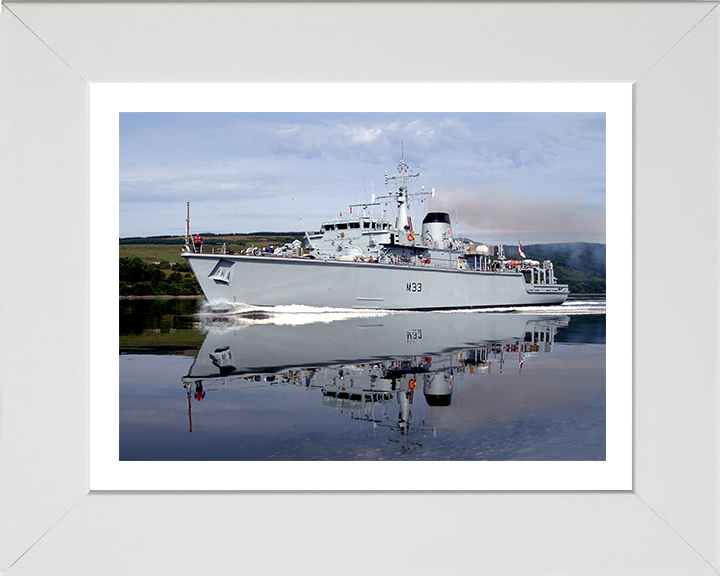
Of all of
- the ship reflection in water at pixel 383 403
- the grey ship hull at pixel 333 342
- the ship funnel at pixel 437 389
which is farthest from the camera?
the grey ship hull at pixel 333 342

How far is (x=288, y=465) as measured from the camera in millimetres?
2955

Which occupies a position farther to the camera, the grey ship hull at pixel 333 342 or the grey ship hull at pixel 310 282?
the grey ship hull at pixel 310 282

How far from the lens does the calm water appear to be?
3.59 meters

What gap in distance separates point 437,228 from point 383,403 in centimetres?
1392

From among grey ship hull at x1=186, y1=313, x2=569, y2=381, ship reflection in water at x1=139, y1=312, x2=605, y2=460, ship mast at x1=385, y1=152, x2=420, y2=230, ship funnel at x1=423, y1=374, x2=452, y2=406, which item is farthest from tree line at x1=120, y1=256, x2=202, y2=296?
ship funnel at x1=423, y1=374, x2=452, y2=406

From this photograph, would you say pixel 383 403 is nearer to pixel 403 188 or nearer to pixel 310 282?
pixel 310 282

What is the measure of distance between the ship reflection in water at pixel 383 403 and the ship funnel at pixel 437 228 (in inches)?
367

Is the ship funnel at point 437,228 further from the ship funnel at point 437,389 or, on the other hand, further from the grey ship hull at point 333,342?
the ship funnel at point 437,389
